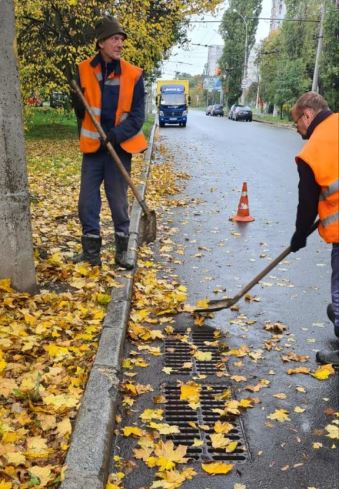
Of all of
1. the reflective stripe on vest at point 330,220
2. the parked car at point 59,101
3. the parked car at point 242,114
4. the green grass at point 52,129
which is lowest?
the parked car at point 242,114

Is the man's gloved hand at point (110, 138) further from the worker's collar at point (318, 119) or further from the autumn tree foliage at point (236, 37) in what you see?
the autumn tree foliage at point (236, 37)

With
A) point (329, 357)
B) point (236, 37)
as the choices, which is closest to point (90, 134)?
point (329, 357)

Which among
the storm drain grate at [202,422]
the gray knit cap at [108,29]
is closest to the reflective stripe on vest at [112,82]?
the gray knit cap at [108,29]

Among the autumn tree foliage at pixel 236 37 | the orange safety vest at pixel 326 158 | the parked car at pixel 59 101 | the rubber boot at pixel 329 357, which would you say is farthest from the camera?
the autumn tree foliage at pixel 236 37

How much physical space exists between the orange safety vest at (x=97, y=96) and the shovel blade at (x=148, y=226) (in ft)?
2.71

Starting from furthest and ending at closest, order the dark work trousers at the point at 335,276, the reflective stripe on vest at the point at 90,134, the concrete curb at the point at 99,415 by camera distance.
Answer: the reflective stripe on vest at the point at 90,134 → the dark work trousers at the point at 335,276 → the concrete curb at the point at 99,415

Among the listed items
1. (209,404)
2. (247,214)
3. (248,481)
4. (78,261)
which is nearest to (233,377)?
(209,404)

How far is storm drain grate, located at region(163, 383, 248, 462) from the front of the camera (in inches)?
118

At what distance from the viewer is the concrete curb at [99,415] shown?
2.62 m

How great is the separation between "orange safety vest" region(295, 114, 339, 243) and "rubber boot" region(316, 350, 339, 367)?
97cm

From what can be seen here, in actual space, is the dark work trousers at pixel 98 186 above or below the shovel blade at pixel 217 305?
above

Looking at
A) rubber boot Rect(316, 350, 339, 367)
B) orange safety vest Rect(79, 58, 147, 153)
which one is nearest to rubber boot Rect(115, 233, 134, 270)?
orange safety vest Rect(79, 58, 147, 153)

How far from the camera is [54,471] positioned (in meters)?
2.64

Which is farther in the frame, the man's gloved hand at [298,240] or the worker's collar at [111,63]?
the worker's collar at [111,63]
